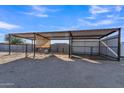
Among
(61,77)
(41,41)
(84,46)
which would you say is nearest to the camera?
(61,77)

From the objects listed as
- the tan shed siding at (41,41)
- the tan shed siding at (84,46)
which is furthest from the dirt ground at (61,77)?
the tan shed siding at (84,46)

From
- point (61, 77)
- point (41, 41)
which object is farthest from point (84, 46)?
point (61, 77)

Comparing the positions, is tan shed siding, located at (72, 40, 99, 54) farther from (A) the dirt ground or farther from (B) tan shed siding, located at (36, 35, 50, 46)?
(A) the dirt ground

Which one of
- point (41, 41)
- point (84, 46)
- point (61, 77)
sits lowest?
point (61, 77)

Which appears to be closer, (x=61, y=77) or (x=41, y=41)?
(x=61, y=77)

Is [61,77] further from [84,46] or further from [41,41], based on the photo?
[41,41]

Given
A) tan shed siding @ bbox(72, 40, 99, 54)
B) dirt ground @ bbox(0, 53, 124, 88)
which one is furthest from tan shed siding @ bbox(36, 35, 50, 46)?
dirt ground @ bbox(0, 53, 124, 88)

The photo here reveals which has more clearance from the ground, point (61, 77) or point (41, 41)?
point (41, 41)

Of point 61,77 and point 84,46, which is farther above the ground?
point 84,46

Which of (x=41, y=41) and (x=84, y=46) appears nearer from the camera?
(x=84, y=46)

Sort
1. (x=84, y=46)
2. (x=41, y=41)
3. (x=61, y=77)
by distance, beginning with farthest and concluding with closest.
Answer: (x=41, y=41), (x=84, y=46), (x=61, y=77)
